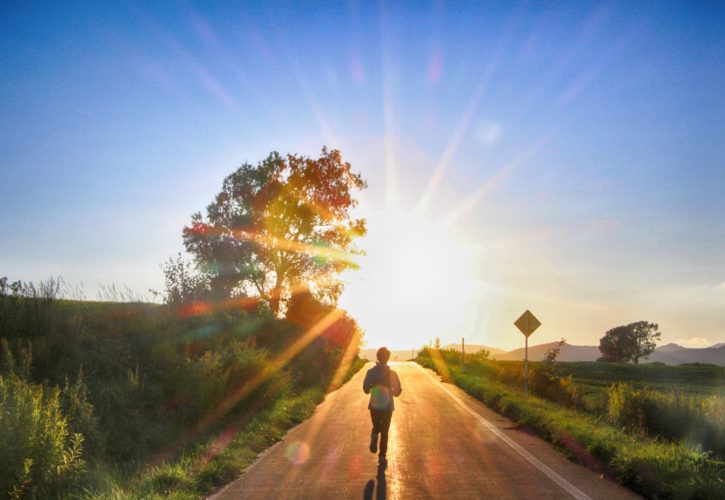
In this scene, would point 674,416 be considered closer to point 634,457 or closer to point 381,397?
point 634,457

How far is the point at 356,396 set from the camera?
23.6m

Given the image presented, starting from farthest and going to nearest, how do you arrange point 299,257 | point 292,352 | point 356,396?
point 299,257
point 292,352
point 356,396

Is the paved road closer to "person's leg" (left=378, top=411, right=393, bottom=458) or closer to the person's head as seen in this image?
"person's leg" (left=378, top=411, right=393, bottom=458)

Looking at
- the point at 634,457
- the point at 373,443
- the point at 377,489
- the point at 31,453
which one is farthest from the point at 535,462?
the point at 31,453

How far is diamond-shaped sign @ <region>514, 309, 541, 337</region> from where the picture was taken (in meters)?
23.8

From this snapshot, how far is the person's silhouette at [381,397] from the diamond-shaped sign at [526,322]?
13.1 meters

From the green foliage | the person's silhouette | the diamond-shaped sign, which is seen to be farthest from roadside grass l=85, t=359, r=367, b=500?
the diamond-shaped sign

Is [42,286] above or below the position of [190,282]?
below

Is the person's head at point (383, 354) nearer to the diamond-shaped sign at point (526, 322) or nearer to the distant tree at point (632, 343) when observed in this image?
the diamond-shaped sign at point (526, 322)

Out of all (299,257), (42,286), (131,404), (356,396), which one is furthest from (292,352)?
(131,404)

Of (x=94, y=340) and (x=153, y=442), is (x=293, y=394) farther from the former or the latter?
(x=153, y=442)

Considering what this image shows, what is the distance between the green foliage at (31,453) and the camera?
694cm

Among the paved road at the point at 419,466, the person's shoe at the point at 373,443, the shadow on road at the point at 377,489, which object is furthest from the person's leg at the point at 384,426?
the shadow on road at the point at 377,489

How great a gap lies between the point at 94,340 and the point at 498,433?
9.48 meters
